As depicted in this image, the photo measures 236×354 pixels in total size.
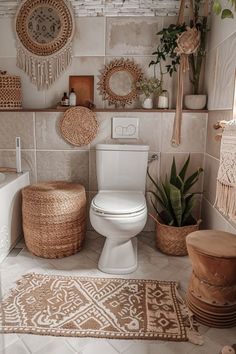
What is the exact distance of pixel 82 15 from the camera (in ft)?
7.74

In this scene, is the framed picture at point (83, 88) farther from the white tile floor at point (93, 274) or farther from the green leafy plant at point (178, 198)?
the white tile floor at point (93, 274)

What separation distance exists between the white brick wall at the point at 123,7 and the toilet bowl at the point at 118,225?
1426mm

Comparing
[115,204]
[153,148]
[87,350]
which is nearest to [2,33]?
[153,148]

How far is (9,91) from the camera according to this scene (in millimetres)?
2336

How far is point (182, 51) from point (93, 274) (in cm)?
165

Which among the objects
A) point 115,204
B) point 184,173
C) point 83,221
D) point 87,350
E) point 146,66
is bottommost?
point 87,350

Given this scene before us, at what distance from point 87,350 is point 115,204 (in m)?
0.84

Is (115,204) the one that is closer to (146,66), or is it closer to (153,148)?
(153,148)

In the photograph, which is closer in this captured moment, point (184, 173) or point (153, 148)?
point (184, 173)

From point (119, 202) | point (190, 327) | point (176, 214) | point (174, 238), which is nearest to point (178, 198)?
point (176, 214)

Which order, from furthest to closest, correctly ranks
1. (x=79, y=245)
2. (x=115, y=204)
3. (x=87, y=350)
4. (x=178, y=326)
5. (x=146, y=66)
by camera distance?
(x=146, y=66)
(x=79, y=245)
(x=115, y=204)
(x=178, y=326)
(x=87, y=350)

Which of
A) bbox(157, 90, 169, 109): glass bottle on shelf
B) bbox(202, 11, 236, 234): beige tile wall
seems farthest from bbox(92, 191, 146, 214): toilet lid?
bbox(157, 90, 169, 109): glass bottle on shelf

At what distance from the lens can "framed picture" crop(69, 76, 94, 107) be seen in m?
2.44

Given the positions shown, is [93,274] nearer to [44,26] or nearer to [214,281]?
[214,281]
